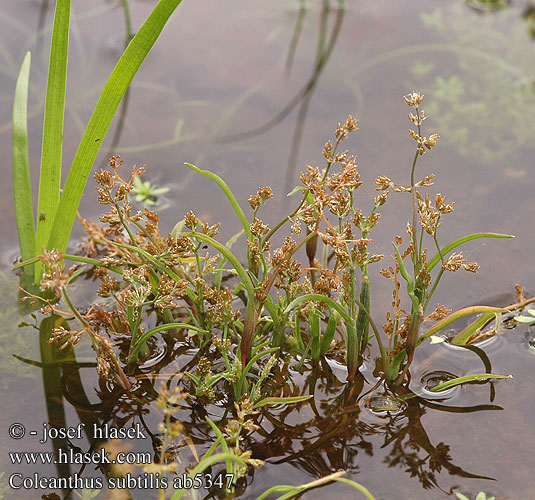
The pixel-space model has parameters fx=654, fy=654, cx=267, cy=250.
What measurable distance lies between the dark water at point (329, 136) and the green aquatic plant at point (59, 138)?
1.09 ft

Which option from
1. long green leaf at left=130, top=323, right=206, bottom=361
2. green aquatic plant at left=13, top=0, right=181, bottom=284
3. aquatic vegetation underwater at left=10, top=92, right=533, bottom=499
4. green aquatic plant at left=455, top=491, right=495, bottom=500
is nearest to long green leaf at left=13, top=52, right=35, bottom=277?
green aquatic plant at left=13, top=0, right=181, bottom=284

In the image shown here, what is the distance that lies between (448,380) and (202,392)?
0.87 metres

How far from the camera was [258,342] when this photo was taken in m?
2.37

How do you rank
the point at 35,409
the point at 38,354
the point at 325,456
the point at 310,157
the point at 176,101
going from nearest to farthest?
the point at 325,456 < the point at 35,409 < the point at 38,354 < the point at 310,157 < the point at 176,101

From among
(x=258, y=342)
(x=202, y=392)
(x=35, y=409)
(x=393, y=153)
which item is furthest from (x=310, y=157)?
(x=35, y=409)

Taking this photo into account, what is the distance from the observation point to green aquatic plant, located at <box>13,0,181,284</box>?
2.15 m

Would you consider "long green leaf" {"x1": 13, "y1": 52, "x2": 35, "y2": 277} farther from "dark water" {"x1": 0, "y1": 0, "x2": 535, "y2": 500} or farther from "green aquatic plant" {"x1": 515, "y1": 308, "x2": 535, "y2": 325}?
"green aquatic plant" {"x1": 515, "y1": 308, "x2": 535, "y2": 325}

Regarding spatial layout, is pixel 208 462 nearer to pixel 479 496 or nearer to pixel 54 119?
pixel 479 496

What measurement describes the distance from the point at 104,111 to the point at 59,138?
0.24 metres

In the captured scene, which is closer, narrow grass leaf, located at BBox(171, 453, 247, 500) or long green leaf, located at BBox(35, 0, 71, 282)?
narrow grass leaf, located at BBox(171, 453, 247, 500)

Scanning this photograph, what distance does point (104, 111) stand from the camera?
2.22 m

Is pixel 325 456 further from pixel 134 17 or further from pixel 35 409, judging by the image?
pixel 134 17

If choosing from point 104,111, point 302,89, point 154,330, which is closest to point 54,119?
point 104,111

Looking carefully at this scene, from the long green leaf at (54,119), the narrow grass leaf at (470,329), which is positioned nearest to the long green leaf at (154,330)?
the long green leaf at (54,119)
